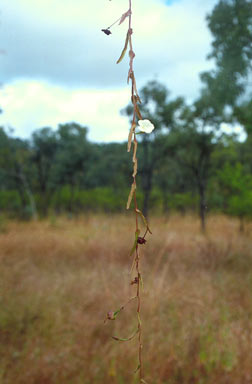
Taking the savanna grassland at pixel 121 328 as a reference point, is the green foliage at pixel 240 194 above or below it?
above

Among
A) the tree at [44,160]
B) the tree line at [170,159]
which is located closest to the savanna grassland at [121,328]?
the tree line at [170,159]

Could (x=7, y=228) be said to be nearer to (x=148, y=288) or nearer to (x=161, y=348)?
(x=148, y=288)

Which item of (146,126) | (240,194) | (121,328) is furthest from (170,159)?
(146,126)

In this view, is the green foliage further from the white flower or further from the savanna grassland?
the white flower

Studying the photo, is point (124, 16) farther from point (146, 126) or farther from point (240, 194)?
point (240, 194)

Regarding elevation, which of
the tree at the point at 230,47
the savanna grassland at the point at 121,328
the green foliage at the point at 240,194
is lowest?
the savanna grassland at the point at 121,328

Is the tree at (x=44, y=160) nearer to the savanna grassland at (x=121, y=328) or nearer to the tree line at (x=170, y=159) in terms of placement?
the tree line at (x=170, y=159)

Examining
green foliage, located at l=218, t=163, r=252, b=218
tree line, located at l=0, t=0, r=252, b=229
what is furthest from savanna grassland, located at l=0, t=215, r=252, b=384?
green foliage, located at l=218, t=163, r=252, b=218

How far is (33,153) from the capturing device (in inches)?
617

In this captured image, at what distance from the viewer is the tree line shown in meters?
5.36

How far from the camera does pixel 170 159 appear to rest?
14.8 meters

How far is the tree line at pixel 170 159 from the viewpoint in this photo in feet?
17.6

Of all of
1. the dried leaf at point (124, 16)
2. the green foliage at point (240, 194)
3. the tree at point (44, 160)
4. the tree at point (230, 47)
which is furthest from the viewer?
the tree at point (44, 160)

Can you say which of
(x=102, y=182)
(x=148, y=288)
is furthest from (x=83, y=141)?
(x=148, y=288)
